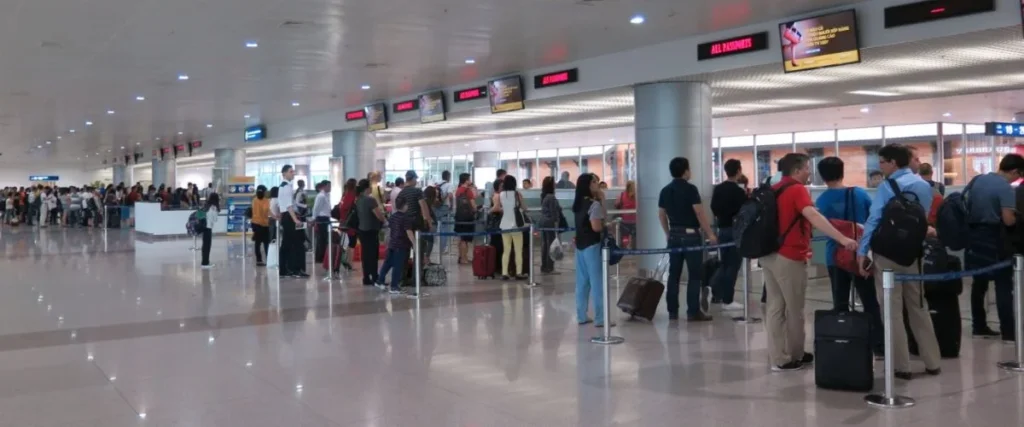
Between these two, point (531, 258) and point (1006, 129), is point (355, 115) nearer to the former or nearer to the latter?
point (531, 258)

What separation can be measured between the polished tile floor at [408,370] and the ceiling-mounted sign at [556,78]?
540 cm

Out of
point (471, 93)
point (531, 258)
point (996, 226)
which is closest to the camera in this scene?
point (996, 226)

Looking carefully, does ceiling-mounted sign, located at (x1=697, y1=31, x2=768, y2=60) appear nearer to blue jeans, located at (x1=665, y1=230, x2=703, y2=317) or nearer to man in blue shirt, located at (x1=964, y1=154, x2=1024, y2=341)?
blue jeans, located at (x1=665, y1=230, x2=703, y2=317)

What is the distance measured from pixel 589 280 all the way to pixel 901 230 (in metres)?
3.32

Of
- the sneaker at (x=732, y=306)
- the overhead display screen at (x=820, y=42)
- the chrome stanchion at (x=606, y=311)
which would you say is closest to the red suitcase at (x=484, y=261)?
the sneaker at (x=732, y=306)

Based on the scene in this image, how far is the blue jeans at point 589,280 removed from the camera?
788 cm

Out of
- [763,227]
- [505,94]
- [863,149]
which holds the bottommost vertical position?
[763,227]

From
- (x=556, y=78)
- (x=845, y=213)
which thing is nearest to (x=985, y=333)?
(x=845, y=213)

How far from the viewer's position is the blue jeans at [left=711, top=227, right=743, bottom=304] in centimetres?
868

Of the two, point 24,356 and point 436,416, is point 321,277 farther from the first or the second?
point 436,416

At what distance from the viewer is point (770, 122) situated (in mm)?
22906

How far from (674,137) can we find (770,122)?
37.5 feet

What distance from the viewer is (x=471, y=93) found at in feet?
54.8

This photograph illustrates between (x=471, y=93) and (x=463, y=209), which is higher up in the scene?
(x=471, y=93)
